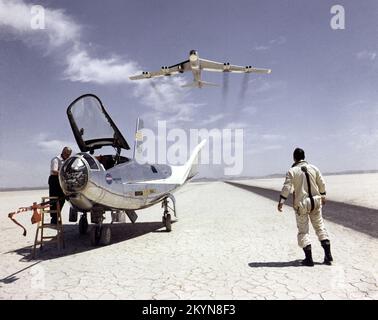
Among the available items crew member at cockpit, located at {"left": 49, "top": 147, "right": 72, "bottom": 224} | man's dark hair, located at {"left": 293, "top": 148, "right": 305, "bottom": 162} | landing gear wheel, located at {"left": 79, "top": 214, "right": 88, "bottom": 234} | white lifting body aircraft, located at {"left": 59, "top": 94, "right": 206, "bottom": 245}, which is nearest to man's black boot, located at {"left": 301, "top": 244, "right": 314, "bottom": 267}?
man's dark hair, located at {"left": 293, "top": 148, "right": 305, "bottom": 162}

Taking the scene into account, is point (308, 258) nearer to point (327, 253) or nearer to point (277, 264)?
point (327, 253)

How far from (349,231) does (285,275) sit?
16.3 ft

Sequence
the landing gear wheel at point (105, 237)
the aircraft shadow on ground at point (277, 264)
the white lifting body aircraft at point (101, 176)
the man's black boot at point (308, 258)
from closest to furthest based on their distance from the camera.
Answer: the man's black boot at point (308, 258)
the aircraft shadow on ground at point (277, 264)
the white lifting body aircraft at point (101, 176)
the landing gear wheel at point (105, 237)

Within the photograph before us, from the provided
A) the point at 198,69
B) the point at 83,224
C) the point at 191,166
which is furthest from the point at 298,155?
the point at 198,69

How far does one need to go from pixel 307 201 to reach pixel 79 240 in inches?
266

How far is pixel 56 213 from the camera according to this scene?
818 centimetres

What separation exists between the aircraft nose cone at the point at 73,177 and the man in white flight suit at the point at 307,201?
4.46 meters

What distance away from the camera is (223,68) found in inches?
1204

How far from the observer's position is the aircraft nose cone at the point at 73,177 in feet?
23.3

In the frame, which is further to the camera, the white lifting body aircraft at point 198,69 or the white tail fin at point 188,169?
the white lifting body aircraft at point 198,69

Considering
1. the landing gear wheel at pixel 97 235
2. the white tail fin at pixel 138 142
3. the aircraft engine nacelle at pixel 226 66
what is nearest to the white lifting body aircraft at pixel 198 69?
the aircraft engine nacelle at pixel 226 66

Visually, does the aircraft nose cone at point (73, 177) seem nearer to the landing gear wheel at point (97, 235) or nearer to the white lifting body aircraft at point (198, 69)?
the landing gear wheel at point (97, 235)
